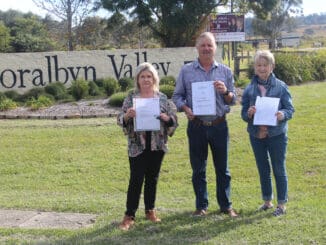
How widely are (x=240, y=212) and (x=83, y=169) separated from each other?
3.11 meters

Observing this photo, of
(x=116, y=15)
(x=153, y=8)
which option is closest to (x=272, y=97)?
(x=153, y=8)

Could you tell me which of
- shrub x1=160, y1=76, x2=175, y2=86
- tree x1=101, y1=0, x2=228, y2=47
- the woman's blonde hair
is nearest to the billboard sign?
tree x1=101, y1=0, x2=228, y2=47

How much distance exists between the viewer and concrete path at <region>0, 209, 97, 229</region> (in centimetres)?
545

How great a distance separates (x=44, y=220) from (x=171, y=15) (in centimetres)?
1355

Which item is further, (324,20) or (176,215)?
(324,20)

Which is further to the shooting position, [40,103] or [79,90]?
[79,90]

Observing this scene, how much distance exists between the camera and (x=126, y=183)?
Result: 7.45 metres

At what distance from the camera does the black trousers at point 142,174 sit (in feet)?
17.1

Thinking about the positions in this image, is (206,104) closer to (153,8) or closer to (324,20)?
(153,8)

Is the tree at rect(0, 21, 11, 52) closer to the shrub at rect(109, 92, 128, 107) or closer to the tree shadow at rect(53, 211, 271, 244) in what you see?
the shrub at rect(109, 92, 128, 107)

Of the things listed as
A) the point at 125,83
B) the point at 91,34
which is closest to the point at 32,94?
the point at 125,83

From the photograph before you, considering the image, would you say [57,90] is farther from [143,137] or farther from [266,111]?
[266,111]

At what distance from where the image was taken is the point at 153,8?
18766 mm

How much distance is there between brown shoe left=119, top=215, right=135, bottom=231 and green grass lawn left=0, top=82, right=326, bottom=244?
0.20 feet
